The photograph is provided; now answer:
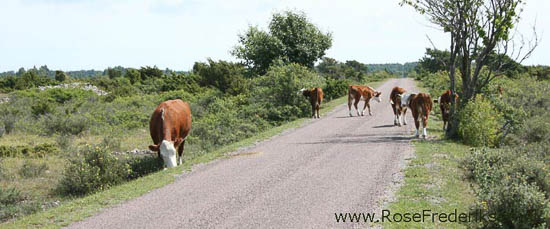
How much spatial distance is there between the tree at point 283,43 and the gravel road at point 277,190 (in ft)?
71.3

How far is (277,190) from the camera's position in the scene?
9375mm

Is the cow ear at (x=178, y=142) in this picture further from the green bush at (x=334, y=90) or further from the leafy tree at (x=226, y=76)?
the green bush at (x=334, y=90)

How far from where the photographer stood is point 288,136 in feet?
58.6

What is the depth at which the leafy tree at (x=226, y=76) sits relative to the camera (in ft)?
129

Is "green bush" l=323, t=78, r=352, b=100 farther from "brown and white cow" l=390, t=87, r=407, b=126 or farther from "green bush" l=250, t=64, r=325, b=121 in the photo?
"brown and white cow" l=390, t=87, r=407, b=126

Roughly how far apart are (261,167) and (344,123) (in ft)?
32.0

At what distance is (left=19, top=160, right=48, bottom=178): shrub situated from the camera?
14.4 meters

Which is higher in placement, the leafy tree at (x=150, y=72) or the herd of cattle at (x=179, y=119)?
the leafy tree at (x=150, y=72)

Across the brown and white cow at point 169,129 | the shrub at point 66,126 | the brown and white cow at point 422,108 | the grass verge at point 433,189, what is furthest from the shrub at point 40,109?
the grass verge at point 433,189

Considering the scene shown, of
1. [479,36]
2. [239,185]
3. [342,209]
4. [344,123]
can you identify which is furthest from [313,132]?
[342,209]

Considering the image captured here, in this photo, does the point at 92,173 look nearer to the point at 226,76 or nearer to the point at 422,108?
the point at 422,108

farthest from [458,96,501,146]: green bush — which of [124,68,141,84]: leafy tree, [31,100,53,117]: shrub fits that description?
[124,68,141,84]: leafy tree

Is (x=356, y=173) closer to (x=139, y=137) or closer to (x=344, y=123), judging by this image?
(x=344, y=123)

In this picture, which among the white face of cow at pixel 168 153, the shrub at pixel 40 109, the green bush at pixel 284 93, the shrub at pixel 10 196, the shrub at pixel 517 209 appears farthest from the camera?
the shrub at pixel 40 109
